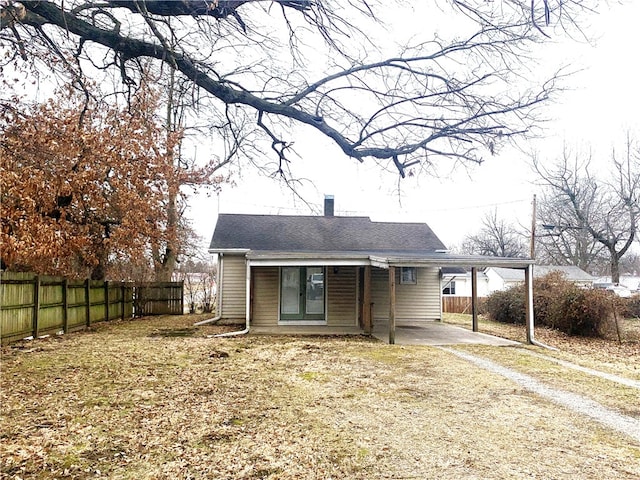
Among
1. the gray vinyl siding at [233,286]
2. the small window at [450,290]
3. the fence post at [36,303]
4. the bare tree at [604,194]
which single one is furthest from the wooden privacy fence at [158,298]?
the bare tree at [604,194]

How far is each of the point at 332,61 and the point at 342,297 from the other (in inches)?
376

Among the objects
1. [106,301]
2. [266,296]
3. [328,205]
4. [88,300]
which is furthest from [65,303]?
[328,205]

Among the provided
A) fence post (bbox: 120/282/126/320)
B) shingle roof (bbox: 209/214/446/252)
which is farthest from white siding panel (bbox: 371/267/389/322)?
fence post (bbox: 120/282/126/320)

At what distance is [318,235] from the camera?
55.4ft

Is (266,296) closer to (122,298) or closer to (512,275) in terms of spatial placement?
(122,298)

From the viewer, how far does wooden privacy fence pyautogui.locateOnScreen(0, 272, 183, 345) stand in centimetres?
904

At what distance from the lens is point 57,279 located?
10969 millimetres

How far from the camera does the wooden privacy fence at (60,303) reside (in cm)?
904

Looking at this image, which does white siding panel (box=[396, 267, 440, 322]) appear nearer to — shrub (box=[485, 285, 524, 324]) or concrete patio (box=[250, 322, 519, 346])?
concrete patio (box=[250, 322, 519, 346])

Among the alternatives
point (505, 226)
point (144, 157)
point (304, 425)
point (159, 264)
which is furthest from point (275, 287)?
point (505, 226)

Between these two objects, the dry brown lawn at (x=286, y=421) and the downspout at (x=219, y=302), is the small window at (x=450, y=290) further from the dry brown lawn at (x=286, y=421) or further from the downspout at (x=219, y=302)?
the dry brown lawn at (x=286, y=421)

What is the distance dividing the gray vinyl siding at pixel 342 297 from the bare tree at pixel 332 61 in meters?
7.91

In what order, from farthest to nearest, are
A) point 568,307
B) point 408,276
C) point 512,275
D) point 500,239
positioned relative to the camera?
point 500,239 < point 512,275 < point 408,276 < point 568,307

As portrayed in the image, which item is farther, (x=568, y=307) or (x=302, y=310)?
(x=568, y=307)
